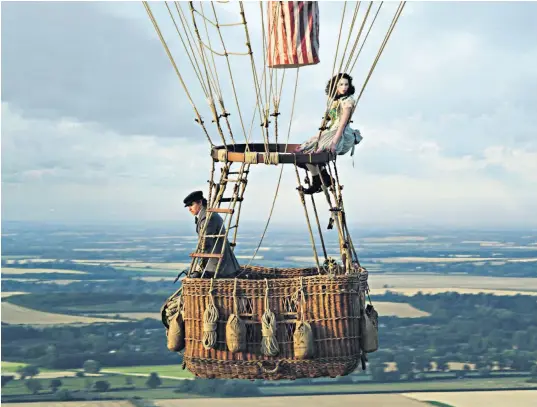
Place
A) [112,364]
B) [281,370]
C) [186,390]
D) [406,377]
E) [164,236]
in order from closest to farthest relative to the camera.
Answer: [281,370]
[186,390]
[406,377]
[112,364]
[164,236]

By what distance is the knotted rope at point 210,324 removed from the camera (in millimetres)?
11211

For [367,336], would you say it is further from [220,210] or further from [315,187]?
[220,210]

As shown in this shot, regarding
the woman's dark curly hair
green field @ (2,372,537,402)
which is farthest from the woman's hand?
green field @ (2,372,537,402)

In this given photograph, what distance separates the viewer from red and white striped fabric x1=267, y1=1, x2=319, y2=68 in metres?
11.2

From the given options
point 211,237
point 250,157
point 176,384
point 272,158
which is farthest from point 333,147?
point 176,384

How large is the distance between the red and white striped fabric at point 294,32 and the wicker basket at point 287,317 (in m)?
2.05

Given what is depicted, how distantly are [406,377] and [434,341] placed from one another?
16592 millimetres

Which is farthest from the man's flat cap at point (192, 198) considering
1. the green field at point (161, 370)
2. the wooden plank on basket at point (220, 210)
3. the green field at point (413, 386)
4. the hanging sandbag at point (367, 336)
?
the green field at point (161, 370)

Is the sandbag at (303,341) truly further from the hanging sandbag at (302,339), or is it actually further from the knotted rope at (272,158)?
the knotted rope at (272,158)

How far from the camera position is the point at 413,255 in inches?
5910

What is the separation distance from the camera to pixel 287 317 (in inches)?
441

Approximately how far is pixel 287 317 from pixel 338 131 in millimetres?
1836

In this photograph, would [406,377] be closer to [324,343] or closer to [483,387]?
[483,387]

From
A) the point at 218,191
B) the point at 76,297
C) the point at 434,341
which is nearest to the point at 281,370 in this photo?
Result: the point at 218,191
